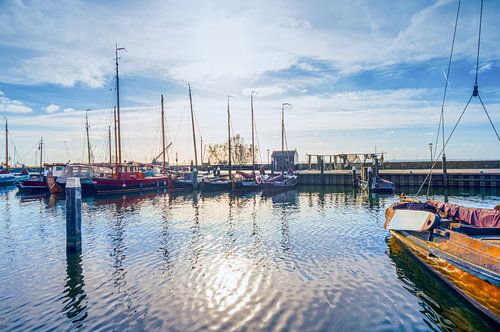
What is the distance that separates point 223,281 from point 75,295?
5.25 metres

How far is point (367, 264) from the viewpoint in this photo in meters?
12.5

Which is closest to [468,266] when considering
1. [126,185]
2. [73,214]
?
[73,214]

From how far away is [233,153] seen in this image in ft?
339

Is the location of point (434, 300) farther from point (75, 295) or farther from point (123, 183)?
point (123, 183)

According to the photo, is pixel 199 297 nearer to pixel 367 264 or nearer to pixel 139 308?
pixel 139 308

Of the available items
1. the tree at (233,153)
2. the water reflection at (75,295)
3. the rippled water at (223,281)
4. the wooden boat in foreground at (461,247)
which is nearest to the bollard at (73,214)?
the rippled water at (223,281)

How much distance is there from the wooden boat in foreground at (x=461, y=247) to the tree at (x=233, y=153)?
295 feet

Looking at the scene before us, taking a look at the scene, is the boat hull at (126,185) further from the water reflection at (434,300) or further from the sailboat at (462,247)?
the water reflection at (434,300)

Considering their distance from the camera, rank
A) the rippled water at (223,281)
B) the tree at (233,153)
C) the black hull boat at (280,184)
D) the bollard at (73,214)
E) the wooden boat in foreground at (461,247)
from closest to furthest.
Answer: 1. the wooden boat in foreground at (461,247)
2. the rippled water at (223,281)
3. the bollard at (73,214)
4. the black hull boat at (280,184)
5. the tree at (233,153)

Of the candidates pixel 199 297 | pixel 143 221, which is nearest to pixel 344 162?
pixel 143 221

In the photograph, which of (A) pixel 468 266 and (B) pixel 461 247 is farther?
(B) pixel 461 247

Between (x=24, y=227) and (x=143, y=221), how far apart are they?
27.8 ft

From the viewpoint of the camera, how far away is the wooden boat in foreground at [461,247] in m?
7.64

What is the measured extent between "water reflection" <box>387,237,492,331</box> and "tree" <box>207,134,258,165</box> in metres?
91.0
